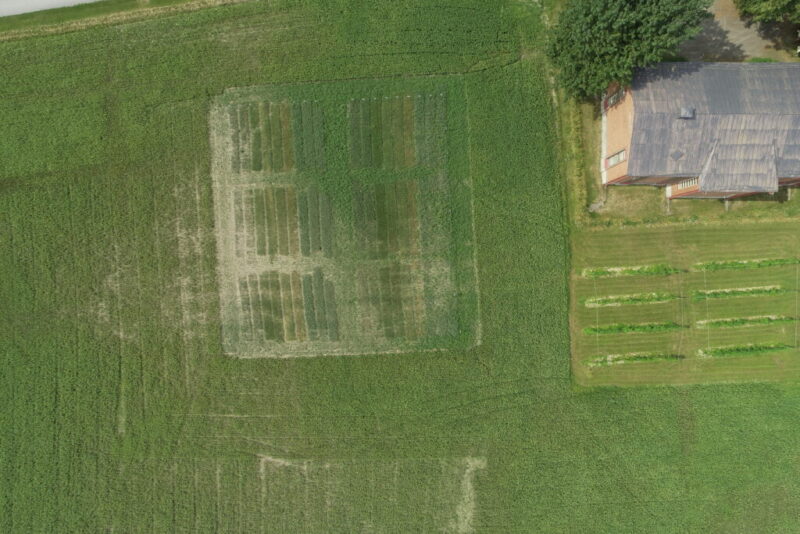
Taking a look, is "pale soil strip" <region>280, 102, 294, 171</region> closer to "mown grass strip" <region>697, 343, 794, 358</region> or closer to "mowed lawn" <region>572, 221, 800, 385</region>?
"mowed lawn" <region>572, 221, 800, 385</region>

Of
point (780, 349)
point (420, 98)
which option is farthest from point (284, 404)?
point (780, 349)

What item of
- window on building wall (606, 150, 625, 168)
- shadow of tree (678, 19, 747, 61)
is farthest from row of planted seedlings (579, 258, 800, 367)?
shadow of tree (678, 19, 747, 61)

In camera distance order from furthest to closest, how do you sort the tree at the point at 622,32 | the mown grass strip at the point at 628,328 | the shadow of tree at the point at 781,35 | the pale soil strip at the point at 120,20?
the pale soil strip at the point at 120,20, the mown grass strip at the point at 628,328, the shadow of tree at the point at 781,35, the tree at the point at 622,32

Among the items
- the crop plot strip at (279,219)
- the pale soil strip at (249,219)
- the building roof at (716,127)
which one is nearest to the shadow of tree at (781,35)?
the building roof at (716,127)

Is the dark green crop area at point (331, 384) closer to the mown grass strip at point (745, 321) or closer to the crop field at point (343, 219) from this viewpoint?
the mown grass strip at point (745, 321)

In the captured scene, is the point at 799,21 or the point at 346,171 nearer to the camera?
the point at 799,21

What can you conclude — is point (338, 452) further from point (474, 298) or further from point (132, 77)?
point (132, 77)
